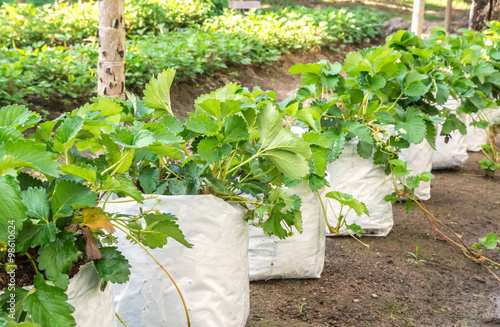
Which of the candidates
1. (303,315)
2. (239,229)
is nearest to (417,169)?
(303,315)

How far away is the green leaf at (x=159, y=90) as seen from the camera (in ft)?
4.77

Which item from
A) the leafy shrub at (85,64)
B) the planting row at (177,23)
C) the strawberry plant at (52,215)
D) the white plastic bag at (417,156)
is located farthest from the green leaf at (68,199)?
the planting row at (177,23)

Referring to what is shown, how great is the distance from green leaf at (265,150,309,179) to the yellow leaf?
1.55ft

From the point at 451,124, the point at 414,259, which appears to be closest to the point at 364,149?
the point at 414,259

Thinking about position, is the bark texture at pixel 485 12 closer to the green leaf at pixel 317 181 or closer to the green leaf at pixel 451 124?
the green leaf at pixel 451 124

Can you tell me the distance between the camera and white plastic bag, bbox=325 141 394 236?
2527 mm

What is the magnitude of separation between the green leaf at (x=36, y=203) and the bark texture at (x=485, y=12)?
5607 mm

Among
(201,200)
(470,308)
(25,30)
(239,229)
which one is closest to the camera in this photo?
(201,200)

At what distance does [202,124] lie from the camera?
1.32 meters

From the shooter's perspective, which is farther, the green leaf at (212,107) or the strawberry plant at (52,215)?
the green leaf at (212,107)

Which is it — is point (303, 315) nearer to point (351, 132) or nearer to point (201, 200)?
point (201, 200)

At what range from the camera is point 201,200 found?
56.7 inches

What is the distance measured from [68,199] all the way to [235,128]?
51cm

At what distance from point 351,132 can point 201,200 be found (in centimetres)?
106
